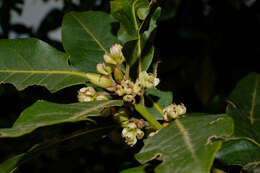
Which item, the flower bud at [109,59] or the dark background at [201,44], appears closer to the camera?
the flower bud at [109,59]

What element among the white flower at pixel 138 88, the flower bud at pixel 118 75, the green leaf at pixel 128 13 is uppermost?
the green leaf at pixel 128 13

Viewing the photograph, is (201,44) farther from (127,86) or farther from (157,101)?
(127,86)

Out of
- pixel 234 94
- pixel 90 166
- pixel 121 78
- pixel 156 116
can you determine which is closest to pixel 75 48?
pixel 121 78

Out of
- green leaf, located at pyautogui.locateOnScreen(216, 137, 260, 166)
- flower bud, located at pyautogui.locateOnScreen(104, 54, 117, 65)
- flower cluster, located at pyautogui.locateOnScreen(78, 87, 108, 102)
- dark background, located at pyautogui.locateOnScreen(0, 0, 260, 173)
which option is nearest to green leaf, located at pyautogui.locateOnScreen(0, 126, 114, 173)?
flower cluster, located at pyautogui.locateOnScreen(78, 87, 108, 102)

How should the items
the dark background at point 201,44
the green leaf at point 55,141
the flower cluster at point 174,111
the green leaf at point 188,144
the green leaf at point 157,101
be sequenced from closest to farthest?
the green leaf at point 188,144 → the green leaf at point 55,141 → the flower cluster at point 174,111 → the green leaf at point 157,101 → the dark background at point 201,44

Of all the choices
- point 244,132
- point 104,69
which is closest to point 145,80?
point 104,69

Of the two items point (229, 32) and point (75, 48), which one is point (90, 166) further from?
point (75, 48)

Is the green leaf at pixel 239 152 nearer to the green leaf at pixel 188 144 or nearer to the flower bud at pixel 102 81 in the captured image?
the green leaf at pixel 188 144

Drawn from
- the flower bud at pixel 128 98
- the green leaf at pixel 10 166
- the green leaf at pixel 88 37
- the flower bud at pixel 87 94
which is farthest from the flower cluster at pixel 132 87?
the green leaf at pixel 10 166
